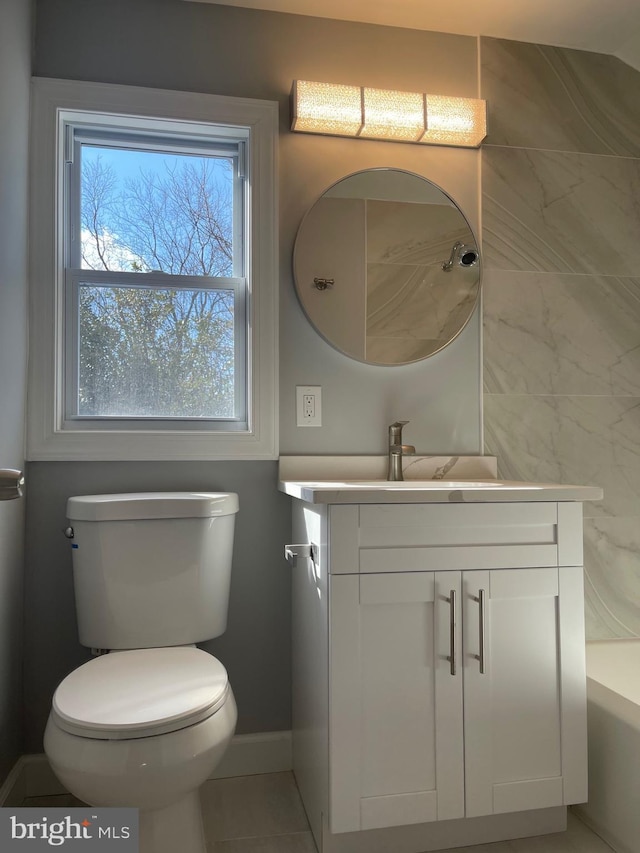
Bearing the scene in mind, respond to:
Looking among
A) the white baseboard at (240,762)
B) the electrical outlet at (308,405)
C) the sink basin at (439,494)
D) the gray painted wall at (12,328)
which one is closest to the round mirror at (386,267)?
the electrical outlet at (308,405)

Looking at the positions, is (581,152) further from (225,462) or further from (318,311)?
(225,462)

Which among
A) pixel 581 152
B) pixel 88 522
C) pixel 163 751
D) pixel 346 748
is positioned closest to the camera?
pixel 163 751

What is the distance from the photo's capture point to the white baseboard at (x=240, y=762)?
1702mm

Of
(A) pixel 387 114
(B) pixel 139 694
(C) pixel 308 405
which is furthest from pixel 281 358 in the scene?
(B) pixel 139 694

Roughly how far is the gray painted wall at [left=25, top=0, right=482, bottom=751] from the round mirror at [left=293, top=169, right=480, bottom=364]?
5 centimetres

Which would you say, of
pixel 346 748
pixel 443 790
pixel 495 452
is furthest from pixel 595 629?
pixel 346 748

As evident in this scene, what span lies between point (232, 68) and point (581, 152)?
1196 millimetres

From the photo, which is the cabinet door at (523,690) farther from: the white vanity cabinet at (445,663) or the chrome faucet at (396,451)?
the chrome faucet at (396,451)

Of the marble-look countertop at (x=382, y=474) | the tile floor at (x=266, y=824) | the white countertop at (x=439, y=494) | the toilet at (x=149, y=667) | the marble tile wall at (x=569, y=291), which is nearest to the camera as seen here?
the toilet at (x=149, y=667)

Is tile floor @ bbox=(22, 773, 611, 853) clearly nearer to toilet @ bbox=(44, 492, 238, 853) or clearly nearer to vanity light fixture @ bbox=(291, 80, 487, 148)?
toilet @ bbox=(44, 492, 238, 853)

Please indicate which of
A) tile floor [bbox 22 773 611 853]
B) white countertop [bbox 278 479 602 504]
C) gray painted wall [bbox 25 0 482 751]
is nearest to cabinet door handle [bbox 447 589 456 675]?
white countertop [bbox 278 479 602 504]

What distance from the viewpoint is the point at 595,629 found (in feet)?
6.70

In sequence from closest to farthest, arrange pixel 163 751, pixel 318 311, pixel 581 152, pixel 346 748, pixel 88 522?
pixel 163 751
pixel 346 748
pixel 88 522
pixel 318 311
pixel 581 152

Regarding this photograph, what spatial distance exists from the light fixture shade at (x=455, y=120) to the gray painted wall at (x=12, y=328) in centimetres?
118
